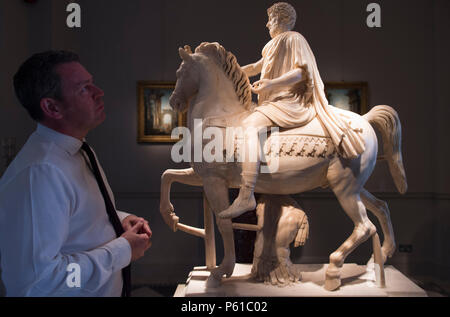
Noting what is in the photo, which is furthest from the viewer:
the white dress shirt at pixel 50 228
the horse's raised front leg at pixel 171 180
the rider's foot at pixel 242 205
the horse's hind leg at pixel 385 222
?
the horse's hind leg at pixel 385 222

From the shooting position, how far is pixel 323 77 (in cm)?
329

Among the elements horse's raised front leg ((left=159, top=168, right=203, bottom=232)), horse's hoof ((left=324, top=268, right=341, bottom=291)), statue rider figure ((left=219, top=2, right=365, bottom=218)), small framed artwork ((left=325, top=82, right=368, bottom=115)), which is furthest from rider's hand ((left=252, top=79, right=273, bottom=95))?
horse's hoof ((left=324, top=268, right=341, bottom=291))

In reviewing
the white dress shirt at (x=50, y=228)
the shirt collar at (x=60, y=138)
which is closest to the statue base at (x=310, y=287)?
the white dress shirt at (x=50, y=228)

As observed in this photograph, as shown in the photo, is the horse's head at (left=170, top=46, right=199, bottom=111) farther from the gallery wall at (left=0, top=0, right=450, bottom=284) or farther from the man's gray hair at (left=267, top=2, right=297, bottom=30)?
the man's gray hair at (left=267, top=2, right=297, bottom=30)

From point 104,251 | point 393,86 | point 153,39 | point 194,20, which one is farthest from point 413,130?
point 104,251

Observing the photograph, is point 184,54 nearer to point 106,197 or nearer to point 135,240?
point 106,197

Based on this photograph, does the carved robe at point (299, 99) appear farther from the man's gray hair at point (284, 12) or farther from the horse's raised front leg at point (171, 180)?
the horse's raised front leg at point (171, 180)

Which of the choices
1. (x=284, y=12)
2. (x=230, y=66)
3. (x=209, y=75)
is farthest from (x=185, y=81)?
(x=284, y=12)

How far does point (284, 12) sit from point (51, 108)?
1.85 m

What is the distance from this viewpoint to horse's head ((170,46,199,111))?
248 centimetres

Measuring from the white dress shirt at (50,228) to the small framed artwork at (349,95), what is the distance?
2731 millimetres

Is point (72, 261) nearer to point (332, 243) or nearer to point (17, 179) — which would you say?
point (17, 179)

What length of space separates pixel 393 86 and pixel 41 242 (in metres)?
3.14

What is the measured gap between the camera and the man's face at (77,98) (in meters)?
1.09
